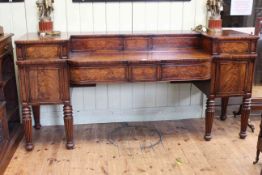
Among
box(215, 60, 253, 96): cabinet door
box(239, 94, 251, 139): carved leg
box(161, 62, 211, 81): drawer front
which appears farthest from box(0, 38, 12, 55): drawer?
box(239, 94, 251, 139): carved leg

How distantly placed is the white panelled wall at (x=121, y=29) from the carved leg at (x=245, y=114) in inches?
23.4

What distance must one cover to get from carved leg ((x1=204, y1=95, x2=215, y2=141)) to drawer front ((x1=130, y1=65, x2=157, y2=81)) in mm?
548

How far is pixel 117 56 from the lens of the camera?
2.69 meters

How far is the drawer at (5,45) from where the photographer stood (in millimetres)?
2546

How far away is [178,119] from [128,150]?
883mm

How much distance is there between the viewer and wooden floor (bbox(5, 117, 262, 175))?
2.47m

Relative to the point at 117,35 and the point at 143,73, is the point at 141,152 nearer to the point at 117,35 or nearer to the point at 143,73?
the point at 143,73

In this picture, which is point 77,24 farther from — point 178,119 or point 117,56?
point 178,119

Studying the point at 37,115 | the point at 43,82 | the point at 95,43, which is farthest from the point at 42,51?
the point at 37,115

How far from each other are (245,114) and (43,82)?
1783mm

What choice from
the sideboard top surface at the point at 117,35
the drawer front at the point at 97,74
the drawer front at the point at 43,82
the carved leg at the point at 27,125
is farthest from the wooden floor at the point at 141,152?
the sideboard top surface at the point at 117,35

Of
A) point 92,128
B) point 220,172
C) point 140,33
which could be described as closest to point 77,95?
point 92,128

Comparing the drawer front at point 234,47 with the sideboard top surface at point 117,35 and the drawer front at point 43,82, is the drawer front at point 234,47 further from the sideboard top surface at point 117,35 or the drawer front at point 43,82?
the drawer front at point 43,82

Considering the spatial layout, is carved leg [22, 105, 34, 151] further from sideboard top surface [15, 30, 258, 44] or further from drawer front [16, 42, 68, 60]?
sideboard top surface [15, 30, 258, 44]
